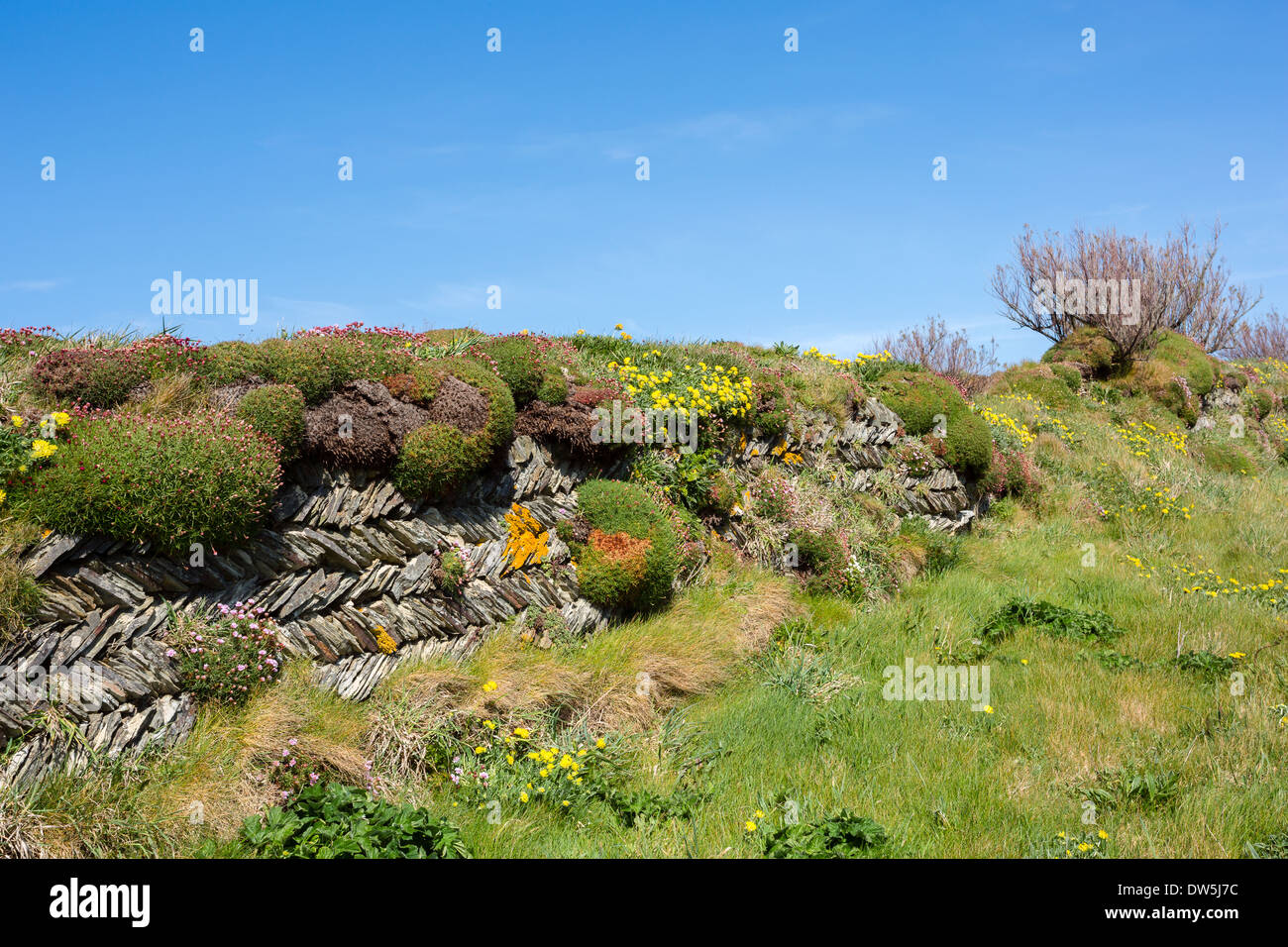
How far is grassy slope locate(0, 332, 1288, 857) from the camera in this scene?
17.4 feet

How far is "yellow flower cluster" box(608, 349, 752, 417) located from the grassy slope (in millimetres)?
2087

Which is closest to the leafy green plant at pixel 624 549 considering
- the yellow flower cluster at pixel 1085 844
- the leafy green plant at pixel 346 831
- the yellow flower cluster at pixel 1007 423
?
the leafy green plant at pixel 346 831

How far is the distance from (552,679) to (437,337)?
589 cm

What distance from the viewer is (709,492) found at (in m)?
10.2

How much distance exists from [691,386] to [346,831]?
6.96m

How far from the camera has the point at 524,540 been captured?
8.24 m

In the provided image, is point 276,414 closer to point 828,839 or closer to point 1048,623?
point 828,839

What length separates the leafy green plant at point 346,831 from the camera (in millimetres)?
4586

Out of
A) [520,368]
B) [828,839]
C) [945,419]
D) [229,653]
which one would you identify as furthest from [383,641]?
[945,419]

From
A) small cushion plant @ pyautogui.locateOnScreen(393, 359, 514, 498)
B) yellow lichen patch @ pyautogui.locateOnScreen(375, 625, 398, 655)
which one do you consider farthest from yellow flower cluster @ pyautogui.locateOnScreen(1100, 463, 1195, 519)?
yellow lichen patch @ pyautogui.locateOnScreen(375, 625, 398, 655)

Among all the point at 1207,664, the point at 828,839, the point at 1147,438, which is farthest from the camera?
the point at 1147,438

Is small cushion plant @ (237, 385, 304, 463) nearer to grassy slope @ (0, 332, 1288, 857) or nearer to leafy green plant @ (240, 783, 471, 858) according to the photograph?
grassy slope @ (0, 332, 1288, 857)

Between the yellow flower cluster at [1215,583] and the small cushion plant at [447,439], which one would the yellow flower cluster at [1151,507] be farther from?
the small cushion plant at [447,439]
